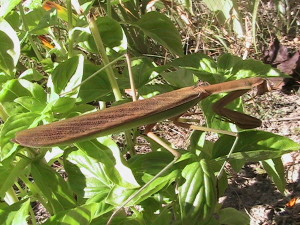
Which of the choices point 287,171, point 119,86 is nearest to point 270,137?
point 119,86

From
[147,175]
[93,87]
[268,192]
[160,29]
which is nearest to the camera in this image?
[147,175]

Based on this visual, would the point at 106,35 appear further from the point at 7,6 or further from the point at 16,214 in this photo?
the point at 16,214

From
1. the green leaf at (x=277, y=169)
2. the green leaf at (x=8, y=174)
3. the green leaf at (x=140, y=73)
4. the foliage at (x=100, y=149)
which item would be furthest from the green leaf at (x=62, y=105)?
the green leaf at (x=277, y=169)

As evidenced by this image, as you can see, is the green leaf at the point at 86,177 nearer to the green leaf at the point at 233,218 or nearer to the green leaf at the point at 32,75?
the green leaf at the point at 32,75

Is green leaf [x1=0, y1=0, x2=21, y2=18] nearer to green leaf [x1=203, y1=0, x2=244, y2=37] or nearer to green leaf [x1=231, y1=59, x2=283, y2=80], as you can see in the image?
green leaf [x1=231, y1=59, x2=283, y2=80]

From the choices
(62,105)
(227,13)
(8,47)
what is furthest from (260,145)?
(227,13)
